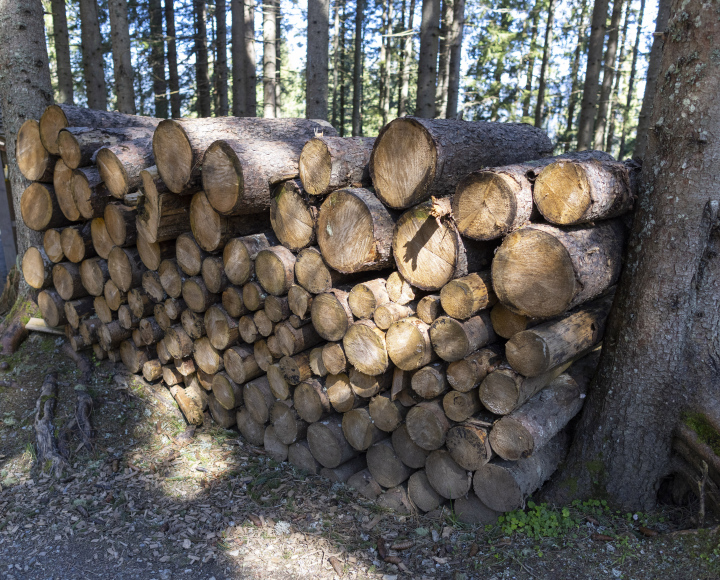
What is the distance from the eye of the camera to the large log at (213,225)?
3756 mm

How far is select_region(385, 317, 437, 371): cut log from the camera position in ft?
9.99

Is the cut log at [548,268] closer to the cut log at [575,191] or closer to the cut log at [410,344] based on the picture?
the cut log at [575,191]

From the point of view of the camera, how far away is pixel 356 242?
124 inches

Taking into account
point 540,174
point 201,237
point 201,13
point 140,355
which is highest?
point 201,13

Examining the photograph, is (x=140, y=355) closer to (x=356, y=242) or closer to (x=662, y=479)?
(x=356, y=242)

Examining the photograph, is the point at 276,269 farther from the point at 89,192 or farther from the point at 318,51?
the point at 318,51

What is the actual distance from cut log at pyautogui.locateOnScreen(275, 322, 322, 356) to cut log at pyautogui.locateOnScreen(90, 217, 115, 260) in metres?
1.99

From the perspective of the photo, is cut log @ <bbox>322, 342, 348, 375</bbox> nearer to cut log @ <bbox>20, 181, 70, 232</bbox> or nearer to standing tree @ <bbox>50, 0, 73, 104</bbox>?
cut log @ <bbox>20, 181, 70, 232</bbox>

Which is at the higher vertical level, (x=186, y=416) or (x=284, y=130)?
(x=284, y=130)

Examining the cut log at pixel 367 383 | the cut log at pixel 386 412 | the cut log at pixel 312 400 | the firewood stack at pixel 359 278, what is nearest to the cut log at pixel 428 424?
the firewood stack at pixel 359 278

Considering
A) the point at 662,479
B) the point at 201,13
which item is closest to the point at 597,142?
the point at 201,13

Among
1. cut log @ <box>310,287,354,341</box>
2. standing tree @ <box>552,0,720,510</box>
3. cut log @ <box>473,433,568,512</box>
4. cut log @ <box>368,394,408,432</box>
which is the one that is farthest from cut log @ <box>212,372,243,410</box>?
standing tree @ <box>552,0,720,510</box>

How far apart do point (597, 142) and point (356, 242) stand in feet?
44.9

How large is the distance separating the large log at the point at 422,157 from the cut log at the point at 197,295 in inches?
71.6
